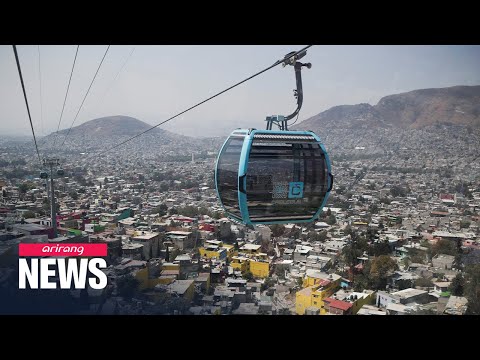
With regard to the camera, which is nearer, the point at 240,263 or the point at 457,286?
the point at 457,286

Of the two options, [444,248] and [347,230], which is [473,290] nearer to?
[444,248]

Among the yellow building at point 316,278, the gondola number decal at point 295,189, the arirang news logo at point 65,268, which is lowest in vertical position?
the yellow building at point 316,278

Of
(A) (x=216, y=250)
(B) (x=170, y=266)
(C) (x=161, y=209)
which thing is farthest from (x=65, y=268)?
(C) (x=161, y=209)

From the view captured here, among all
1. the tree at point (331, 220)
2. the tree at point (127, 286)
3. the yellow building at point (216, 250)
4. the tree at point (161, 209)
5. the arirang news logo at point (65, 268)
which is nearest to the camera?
the arirang news logo at point (65, 268)

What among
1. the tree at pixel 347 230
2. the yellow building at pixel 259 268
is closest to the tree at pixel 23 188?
the yellow building at pixel 259 268

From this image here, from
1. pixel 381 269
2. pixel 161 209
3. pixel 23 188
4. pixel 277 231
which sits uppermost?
pixel 23 188

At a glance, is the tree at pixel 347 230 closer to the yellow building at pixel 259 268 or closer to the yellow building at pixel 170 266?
the yellow building at pixel 259 268
